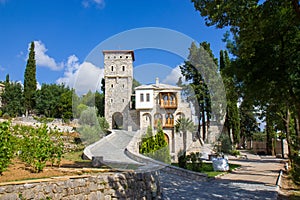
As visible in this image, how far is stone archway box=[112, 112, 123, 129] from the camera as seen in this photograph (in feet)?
10.3

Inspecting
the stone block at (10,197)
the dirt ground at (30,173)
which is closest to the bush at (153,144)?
the stone block at (10,197)

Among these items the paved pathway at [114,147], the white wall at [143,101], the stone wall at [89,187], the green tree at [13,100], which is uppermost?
the green tree at [13,100]

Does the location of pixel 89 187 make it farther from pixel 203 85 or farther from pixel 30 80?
pixel 30 80

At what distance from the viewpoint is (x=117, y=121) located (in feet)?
10.4

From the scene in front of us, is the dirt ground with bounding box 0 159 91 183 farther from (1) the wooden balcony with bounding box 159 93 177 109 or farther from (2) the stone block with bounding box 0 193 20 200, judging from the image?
(1) the wooden balcony with bounding box 159 93 177 109

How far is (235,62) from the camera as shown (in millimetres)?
8688

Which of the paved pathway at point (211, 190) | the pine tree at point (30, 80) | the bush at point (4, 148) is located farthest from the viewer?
the pine tree at point (30, 80)

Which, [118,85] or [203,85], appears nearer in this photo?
[118,85]

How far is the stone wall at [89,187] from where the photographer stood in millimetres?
3465

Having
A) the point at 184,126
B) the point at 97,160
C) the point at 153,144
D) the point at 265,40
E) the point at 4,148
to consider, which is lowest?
the point at 97,160

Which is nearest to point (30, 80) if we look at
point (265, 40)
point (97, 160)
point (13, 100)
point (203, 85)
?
point (13, 100)

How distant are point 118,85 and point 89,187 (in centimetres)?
205

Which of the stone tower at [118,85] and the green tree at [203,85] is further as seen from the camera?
the green tree at [203,85]

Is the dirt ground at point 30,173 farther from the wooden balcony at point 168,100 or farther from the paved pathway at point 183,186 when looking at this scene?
the wooden balcony at point 168,100
